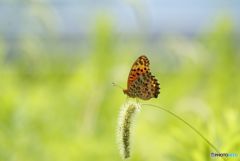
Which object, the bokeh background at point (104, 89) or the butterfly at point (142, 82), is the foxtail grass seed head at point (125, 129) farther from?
the bokeh background at point (104, 89)

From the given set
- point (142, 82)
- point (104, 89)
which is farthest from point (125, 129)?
point (104, 89)

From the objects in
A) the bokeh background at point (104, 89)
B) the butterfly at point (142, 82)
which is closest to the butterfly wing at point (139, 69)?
the butterfly at point (142, 82)

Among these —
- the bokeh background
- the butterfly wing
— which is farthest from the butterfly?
the bokeh background

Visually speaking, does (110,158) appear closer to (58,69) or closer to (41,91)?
(41,91)

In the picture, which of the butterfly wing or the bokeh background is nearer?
the butterfly wing

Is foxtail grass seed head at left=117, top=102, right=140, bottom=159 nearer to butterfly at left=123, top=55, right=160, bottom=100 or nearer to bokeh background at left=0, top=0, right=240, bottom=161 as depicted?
butterfly at left=123, top=55, right=160, bottom=100

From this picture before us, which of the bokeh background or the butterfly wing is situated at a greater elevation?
the bokeh background
